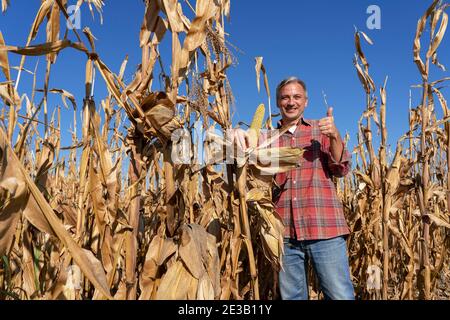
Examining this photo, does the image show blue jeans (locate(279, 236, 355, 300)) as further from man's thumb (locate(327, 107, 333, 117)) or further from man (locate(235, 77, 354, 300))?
man's thumb (locate(327, 107, 333, 117))

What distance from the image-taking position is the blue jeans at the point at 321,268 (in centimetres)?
225

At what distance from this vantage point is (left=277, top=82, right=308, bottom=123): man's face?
2473mm

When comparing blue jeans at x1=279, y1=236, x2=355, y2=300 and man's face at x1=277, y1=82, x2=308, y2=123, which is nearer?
blue jeans at x1=279, y1=236, x2=355, y2=300

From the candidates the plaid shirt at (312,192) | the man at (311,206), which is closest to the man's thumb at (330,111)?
the man at (311,206)

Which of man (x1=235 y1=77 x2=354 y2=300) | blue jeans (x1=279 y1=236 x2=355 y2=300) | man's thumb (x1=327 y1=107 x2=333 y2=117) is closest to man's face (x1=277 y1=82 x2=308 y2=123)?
man (x1=235 y1=77 x2=354 y2=300)

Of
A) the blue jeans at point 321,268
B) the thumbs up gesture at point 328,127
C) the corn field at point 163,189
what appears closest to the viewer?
the corn field at point 163,189

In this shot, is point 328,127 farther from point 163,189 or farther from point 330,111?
point 163,189

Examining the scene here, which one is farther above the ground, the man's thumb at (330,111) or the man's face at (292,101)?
the man's face at (292,101)

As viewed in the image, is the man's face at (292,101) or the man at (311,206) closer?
the man at (311,206)

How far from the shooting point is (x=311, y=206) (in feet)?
7.67

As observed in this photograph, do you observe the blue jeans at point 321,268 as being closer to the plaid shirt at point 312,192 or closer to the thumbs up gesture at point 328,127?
the plaid shirt at point 312,192

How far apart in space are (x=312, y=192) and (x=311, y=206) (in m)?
0.09
